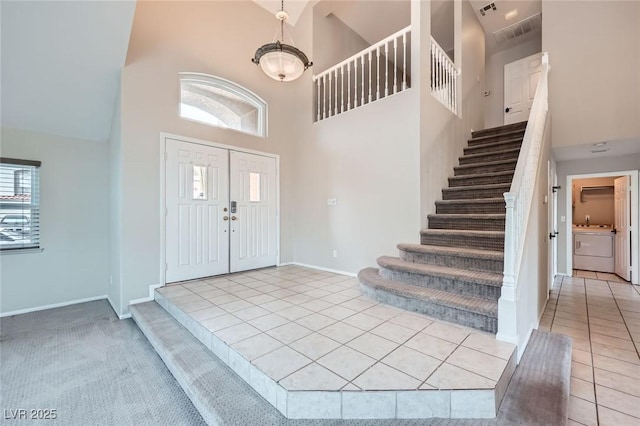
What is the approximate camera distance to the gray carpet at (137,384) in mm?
1643

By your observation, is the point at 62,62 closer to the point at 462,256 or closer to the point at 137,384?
the point at 137,384

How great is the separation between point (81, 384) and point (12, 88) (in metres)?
3.29

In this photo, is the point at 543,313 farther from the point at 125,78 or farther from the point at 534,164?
the point at 125,78

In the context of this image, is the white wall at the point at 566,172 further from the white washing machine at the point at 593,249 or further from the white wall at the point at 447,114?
the white wall at the point at 447,114

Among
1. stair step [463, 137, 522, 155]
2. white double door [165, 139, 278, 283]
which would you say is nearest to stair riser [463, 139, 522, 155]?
stair step [463, 137, 522, 155]

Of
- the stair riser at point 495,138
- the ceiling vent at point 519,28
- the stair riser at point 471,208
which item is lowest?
the stair riser at point 471,208

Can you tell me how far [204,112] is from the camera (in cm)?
425

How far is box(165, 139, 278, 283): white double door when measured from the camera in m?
3.83

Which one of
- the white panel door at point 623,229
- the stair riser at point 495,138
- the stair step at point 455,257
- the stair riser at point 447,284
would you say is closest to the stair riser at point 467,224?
the stair step at point 455,257

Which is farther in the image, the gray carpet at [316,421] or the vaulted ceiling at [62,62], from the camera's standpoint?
the vaulted ceiling at [62,62]

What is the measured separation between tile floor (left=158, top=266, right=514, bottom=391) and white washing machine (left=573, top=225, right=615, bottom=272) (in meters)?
6.09

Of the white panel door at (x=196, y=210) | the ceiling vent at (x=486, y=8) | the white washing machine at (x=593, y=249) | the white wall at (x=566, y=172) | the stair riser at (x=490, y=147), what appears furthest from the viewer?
the white washing machine at (x=593, y=249)

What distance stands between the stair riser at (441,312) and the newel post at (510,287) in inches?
3.3

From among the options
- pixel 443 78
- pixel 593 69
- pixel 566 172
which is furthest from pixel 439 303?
pixel 566 172
